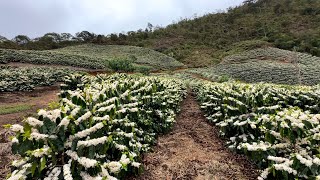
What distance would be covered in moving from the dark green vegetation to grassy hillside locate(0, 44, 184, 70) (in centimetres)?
529

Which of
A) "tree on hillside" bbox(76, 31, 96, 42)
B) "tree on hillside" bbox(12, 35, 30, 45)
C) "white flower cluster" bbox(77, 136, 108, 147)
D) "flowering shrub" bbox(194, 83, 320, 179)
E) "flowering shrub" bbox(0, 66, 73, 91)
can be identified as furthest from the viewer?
"tree on hillside" bbox(76, 31, 96, 42)

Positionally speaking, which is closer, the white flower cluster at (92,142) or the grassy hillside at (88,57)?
the white flower cluster at (92,142)

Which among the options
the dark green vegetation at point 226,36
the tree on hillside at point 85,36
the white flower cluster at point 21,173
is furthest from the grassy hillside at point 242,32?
the white flower cluster at point 21,173

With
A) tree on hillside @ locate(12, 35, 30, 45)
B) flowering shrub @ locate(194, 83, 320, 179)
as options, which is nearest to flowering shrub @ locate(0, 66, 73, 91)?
flowering shrub @ locate(194, 83, 320, 179)

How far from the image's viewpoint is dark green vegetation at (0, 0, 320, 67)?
5178 centimetres

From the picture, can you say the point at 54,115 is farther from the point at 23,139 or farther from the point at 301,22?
the point at 301,22

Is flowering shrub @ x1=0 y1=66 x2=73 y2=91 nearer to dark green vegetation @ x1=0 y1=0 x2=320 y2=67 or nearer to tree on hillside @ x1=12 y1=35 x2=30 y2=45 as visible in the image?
dark green vegetation @ x1=0 y1=0 x2=320 y2=67

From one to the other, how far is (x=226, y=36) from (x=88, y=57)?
36368 mm

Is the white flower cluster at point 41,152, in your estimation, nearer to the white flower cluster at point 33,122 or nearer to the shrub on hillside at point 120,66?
the white flower cluster at point 33,122

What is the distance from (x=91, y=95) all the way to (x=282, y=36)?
177 feet

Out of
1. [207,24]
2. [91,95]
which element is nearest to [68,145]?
[91,95]

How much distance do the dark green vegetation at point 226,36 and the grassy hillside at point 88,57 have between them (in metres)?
5.29

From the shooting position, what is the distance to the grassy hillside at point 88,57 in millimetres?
31203

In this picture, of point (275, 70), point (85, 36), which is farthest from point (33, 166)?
point (85, 36)
